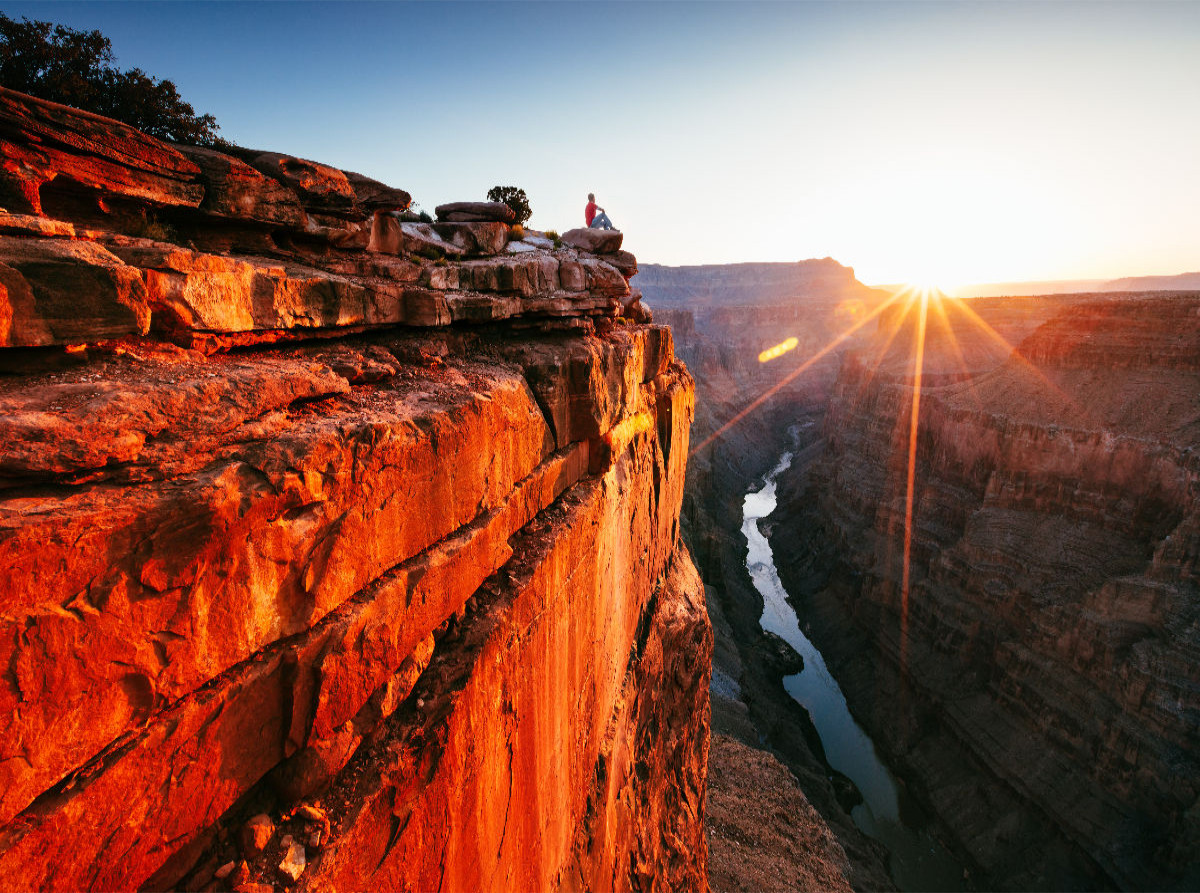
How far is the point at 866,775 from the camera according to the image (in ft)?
77.4

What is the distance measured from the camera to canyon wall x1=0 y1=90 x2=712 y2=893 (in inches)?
90.4

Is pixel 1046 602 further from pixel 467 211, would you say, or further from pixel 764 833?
pixel 467 211

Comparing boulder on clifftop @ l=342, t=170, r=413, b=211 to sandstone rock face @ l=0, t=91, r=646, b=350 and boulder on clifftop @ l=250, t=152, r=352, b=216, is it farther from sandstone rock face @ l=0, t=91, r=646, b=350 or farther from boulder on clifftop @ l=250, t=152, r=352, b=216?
boulder on clifftop @ l=250, t=152, r=352, b=216

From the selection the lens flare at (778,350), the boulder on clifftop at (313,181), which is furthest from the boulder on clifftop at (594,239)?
the lens flare at (778,350)

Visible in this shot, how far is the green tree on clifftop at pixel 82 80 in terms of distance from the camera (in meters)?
5.83

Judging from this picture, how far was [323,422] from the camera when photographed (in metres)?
3.50

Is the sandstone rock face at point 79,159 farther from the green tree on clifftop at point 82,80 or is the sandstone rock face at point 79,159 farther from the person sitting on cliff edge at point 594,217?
the person sitting on cliff edge at point 594,217

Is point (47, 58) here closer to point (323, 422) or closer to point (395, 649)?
point (323, 422)

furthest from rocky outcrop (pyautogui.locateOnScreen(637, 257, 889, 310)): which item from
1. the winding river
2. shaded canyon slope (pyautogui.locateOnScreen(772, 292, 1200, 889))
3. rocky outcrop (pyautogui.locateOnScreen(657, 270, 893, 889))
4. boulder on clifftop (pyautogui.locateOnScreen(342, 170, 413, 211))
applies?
boulder on clifftop (pyautogui.locateOnScreen(342, 170, 413, 211))

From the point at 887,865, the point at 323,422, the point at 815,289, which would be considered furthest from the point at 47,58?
the point at 815,289

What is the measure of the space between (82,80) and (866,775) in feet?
98.4

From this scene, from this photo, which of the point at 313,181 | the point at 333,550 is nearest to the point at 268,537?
the point at 333,550

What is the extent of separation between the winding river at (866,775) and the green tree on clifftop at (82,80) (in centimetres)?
2684

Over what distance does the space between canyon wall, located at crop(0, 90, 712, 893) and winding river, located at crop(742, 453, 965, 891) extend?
1964cm
